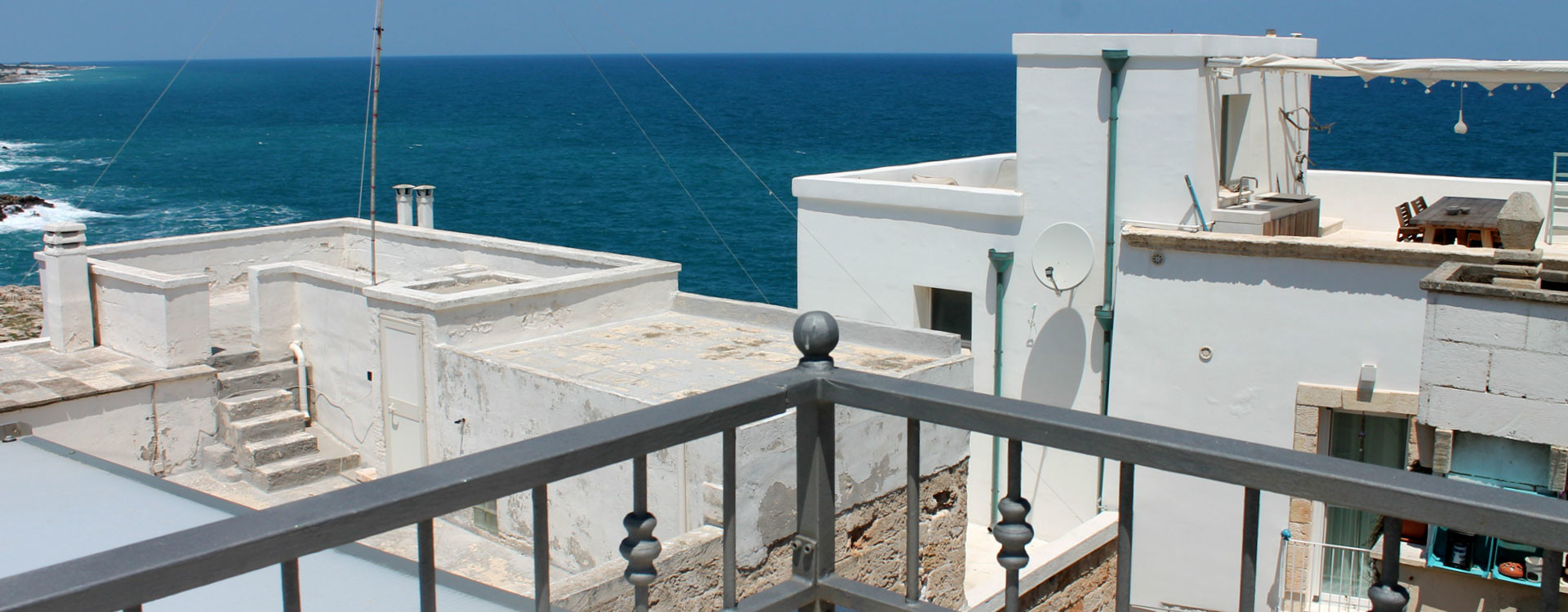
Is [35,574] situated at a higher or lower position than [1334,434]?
higher

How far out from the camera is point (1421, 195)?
15.5 metres

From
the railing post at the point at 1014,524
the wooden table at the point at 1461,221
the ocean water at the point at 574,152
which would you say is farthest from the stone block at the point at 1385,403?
the ocean water at the point at 574,152

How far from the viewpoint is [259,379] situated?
1482 centimetres

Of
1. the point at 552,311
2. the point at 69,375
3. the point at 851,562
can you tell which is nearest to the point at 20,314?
the point at 69,375

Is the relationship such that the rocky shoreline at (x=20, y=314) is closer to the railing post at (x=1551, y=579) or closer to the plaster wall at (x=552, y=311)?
the plaster wall at (x=552, y=311)

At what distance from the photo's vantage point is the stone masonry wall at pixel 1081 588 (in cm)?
1081

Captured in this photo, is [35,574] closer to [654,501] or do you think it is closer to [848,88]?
[654,501]

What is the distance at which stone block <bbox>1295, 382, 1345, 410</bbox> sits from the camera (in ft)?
38.6

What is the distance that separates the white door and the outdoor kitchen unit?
329 inches

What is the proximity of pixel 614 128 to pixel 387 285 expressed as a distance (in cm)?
9127

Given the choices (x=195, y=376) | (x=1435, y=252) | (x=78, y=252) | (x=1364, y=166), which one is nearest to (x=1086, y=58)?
(x=1435, y=252)

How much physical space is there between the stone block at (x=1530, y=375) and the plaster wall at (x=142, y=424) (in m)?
12.8

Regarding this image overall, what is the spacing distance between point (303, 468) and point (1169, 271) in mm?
9458

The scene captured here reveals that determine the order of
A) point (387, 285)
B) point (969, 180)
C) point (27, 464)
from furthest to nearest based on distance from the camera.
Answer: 1. point (969, 180)
2. point (387, 285)
3. point (27, 464)
